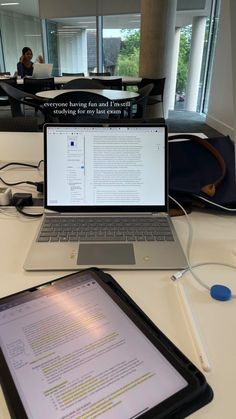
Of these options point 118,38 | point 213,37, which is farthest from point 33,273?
point 118,38

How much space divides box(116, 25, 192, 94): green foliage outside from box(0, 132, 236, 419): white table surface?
5.94m

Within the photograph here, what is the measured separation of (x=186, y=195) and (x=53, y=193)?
1.33 feet

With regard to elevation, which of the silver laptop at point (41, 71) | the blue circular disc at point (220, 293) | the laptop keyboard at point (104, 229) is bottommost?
the blue circular disc at point (220, 293)

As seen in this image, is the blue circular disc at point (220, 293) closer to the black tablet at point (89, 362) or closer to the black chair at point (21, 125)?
the black tablet at point (89, 362)

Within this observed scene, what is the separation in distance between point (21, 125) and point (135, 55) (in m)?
5.56

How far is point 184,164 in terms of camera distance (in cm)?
107

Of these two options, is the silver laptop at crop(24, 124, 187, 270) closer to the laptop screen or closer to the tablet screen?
the laptop screen

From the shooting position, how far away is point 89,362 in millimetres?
454

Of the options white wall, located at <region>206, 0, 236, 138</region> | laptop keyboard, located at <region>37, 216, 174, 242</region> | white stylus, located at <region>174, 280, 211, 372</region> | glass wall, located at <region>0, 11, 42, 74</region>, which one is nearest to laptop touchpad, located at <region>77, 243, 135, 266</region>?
laptop keyboard, located at <region>37, 216, 174, 242</region>

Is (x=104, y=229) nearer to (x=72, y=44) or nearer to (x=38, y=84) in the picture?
(x=38, y=84)

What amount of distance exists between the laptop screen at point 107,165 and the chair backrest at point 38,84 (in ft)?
12.7

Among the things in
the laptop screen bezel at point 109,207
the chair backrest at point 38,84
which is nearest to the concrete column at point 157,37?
the chair backrest at point 38,84

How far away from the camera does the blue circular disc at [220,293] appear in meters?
0.61

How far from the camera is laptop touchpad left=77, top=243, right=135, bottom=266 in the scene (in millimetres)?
705
